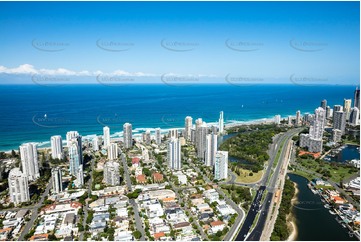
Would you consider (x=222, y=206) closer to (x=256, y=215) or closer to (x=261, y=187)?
(x=256, y=215)

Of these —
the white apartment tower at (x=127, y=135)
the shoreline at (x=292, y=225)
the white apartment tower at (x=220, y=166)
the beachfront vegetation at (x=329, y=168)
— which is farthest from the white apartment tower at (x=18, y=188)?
the beachfront vegetation at (x=329, y=168)

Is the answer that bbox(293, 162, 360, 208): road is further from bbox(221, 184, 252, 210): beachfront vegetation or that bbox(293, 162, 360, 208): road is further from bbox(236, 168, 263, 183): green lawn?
bbox(221, 184, 252, 210): beachfront vegetation

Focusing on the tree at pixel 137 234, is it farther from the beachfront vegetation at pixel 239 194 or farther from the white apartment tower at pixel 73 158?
the white apartment tower at pixel 73 158

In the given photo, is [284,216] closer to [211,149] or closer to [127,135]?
[211,149]

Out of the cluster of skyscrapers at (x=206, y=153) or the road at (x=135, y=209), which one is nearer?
the road at (x=135, y=209)

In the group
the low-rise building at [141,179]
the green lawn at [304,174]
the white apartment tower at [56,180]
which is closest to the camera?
the white apartment tower at [56,180]

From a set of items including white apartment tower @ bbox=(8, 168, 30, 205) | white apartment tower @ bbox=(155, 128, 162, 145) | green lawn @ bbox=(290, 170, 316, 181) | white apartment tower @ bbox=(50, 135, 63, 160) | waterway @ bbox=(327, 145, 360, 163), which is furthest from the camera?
white apartment tower @ bbox=(155, 128, 162, 145)

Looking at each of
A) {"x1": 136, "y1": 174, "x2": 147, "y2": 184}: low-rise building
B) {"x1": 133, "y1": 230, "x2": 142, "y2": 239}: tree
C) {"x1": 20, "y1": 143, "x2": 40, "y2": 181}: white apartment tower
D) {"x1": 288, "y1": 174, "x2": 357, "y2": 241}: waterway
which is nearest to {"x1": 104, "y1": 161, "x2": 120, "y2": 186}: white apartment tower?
{"x1": 136, "y1": 174, "x2": 147, "y2": 184}: low-rise building

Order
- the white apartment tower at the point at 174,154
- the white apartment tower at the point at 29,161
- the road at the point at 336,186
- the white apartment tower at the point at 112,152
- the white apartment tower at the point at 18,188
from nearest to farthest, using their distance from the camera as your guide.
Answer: the white apartment tower at the point at 18,188 → the road at the point at 336,186 → the white apartment tower at the point at 29,161 → the white apartment tower at the point at 174,154 → the white apartment tower at the point at 112,152
